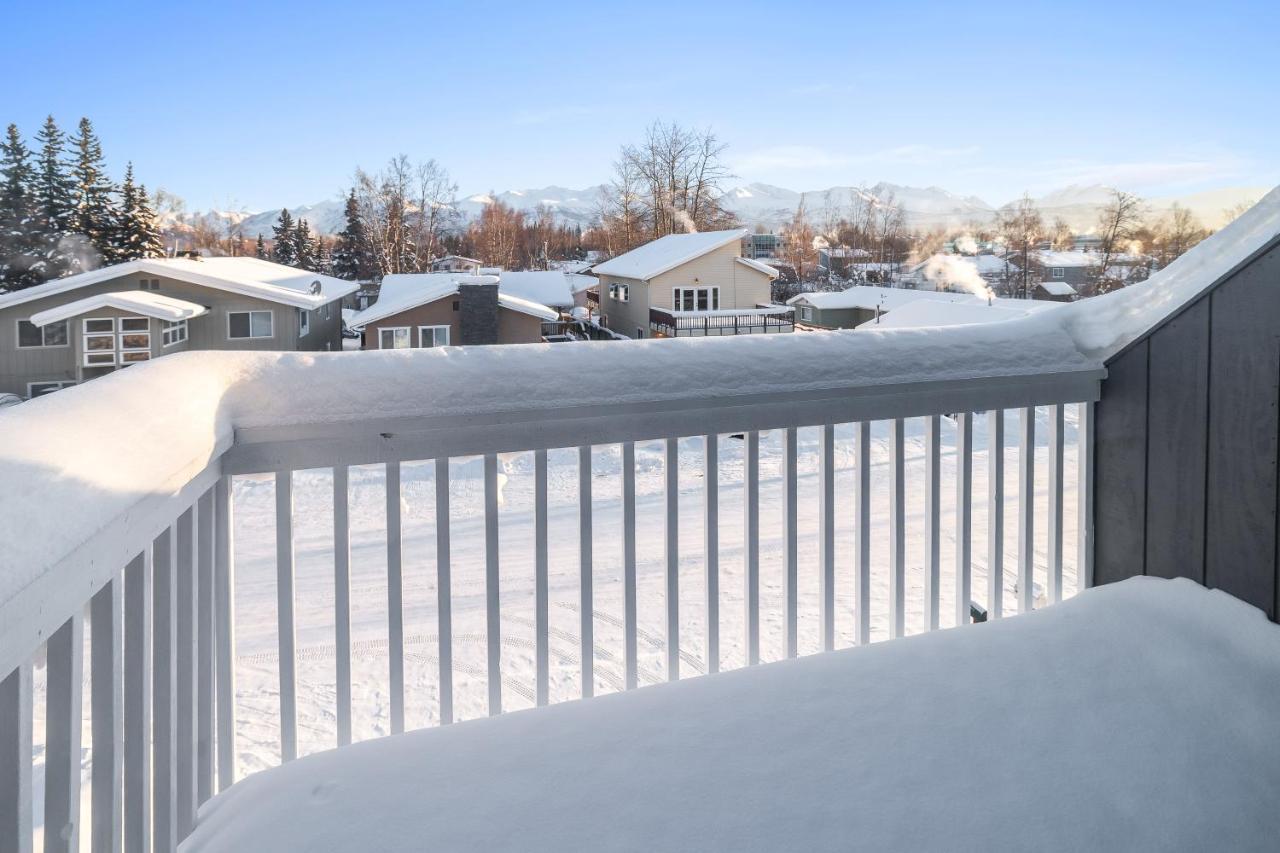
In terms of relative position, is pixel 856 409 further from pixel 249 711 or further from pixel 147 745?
pixel 249 711

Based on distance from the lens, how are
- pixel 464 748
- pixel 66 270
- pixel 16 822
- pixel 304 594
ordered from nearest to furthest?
1. pixel 16 822
2. pixel 464 748
3. pixel 304 594
4. pixel 66 270

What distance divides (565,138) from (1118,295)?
20.1 m

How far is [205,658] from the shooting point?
0.71 metres

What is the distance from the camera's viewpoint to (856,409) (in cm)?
95

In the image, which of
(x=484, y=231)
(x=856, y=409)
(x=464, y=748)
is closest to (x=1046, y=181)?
(x=856, y=409)

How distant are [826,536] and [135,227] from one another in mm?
13622

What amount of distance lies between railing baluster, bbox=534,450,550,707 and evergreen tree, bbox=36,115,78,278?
10.3 m

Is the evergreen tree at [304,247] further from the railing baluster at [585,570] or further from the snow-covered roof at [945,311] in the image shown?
the railing baluster at [585,570]

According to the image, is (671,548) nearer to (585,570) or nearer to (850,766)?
(585,570)

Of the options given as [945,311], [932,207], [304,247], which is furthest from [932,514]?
[304,247]

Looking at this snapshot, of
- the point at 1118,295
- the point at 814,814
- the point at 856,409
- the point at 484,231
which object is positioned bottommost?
the point at 814,814

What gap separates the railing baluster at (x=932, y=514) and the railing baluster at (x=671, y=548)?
1.08 feet

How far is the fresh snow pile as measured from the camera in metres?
0.59

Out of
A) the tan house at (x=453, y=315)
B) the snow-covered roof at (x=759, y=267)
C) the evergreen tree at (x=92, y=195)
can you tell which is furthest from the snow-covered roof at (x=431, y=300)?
the evergreen tree at (x=92, y=195)
